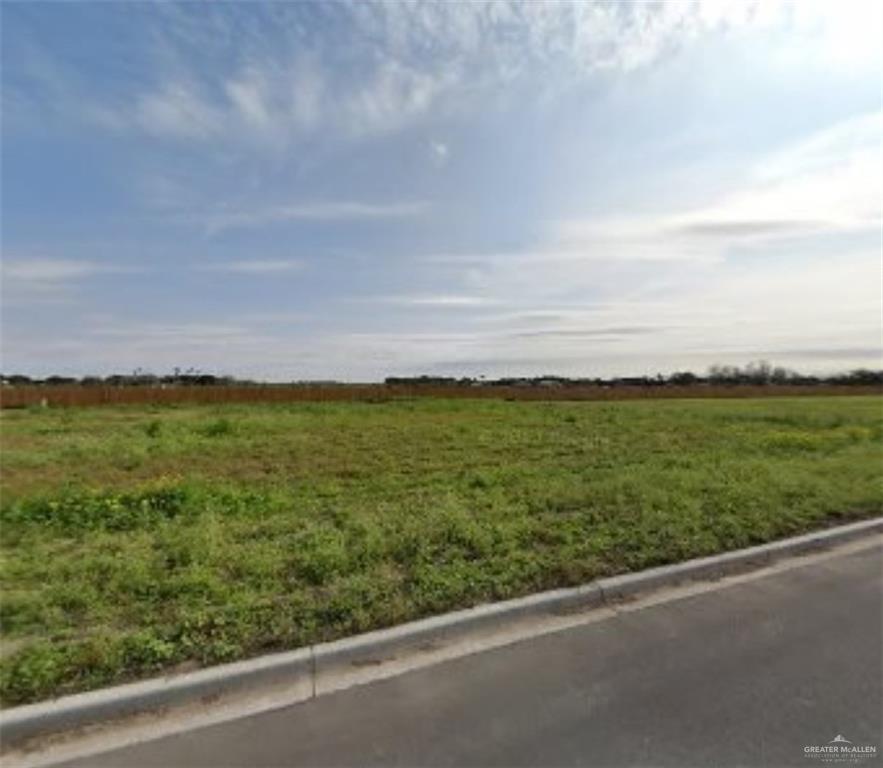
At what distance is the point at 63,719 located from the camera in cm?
311

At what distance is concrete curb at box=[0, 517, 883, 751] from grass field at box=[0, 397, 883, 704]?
15cm

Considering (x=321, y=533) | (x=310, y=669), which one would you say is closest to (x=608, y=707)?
(x=310, y=669)

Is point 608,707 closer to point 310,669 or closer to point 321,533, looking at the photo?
point 310,669

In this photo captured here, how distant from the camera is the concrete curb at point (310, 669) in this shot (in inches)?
123

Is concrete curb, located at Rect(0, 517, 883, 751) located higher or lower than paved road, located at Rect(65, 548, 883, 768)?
higher

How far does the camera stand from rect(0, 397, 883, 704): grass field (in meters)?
A: 3.95

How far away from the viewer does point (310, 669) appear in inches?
143

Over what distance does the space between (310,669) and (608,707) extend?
5.13 ft

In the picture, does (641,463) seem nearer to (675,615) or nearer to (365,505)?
(365,505)

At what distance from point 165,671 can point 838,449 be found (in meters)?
13.4

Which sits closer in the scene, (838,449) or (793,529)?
(793,529)

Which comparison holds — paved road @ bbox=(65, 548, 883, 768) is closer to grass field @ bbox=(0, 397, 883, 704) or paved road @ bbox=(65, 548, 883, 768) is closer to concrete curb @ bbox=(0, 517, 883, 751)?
concrete curb @ bbox=(0, 517, 883, 751)

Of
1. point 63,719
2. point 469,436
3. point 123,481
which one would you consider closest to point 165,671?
point 63,719

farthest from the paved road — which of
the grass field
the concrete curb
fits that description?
the grass field
